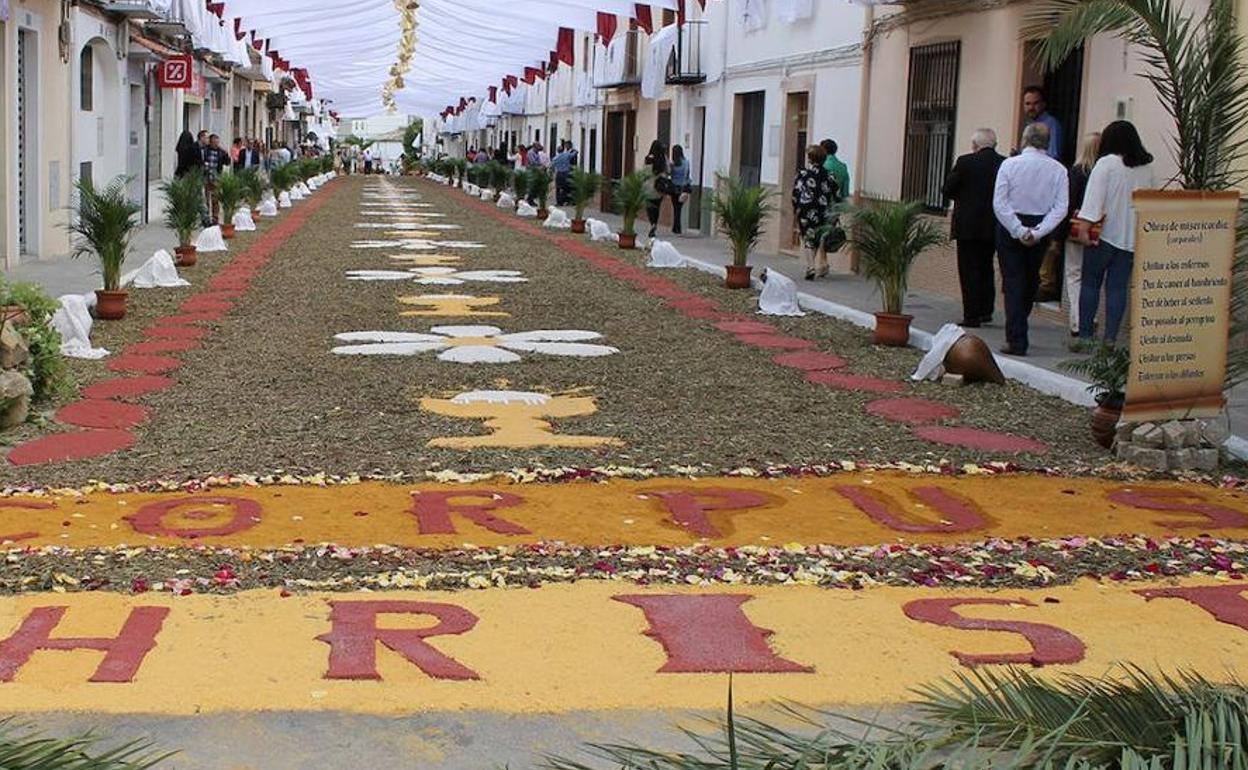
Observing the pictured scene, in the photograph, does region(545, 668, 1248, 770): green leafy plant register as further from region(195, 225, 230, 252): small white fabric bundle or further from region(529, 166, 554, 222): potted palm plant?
region(529, 166, 554, 222): potted palm plant

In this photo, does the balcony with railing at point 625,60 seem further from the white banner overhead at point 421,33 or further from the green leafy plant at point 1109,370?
the green leafy plant at point 1109,370

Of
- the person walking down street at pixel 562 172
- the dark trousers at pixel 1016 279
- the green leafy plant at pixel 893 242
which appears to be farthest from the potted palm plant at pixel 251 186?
the dark trousers at pixel 1016 279

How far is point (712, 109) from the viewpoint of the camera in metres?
24.4

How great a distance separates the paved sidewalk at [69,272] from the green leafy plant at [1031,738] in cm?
1026

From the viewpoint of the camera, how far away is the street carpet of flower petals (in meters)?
4.63

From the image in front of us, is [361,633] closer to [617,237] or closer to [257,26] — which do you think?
[617,237]

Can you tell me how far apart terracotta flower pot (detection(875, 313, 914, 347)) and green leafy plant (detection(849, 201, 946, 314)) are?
10 centimetres

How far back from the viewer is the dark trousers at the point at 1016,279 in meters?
9.95

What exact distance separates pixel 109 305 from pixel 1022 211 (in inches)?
248

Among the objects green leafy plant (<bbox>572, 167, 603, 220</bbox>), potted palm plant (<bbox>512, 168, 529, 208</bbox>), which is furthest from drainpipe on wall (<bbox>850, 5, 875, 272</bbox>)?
potted palm plant (<bbox>512, 168, 529, 208</bbox>)

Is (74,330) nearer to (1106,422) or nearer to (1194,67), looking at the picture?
(1106,422)

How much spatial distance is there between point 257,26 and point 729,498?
26048 mm

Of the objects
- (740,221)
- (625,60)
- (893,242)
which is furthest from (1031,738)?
(625,60)

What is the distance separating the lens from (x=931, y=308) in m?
13.3
